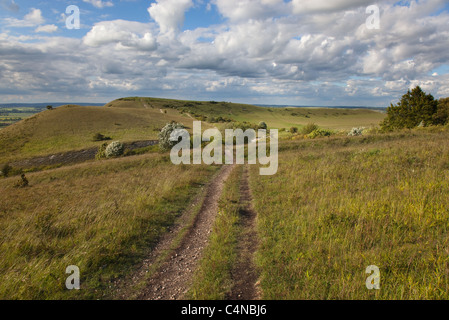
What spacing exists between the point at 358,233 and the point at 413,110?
39.6 metres

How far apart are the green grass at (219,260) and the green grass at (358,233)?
859 mm

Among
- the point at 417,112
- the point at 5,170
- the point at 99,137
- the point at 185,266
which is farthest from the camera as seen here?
the point at 99,137

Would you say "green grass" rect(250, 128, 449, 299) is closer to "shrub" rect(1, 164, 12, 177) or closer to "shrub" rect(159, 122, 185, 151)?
"shrub" rect(159, 122, 185, 151)

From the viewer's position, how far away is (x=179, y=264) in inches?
250

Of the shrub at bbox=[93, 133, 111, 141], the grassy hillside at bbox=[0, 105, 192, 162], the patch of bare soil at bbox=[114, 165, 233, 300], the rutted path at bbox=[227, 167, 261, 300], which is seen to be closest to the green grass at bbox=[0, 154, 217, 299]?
the patch of bare soil at bbox=[114, 165, 233, 300]

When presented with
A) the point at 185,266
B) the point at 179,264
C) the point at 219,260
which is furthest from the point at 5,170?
the point at 219,260

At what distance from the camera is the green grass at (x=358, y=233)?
180 inches

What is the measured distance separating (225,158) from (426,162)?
58.5 ft

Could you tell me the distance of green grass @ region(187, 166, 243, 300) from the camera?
5.03 meters

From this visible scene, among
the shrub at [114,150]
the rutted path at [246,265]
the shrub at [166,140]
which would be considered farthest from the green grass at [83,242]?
the shrub at [114,150]

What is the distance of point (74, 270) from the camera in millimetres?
5902

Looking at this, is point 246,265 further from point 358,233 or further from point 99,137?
point 99,137

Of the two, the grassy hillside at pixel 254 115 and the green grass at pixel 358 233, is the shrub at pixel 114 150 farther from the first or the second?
the grassy hillside at pixel 254 115

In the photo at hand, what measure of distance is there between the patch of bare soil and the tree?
39240mm
